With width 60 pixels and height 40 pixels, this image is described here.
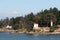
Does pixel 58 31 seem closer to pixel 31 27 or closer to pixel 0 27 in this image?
pixel 31 27

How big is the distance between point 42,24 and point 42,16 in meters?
3.96

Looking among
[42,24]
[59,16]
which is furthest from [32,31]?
[59,16]

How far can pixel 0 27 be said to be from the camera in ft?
512

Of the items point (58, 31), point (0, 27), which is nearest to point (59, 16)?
point (58, 31)

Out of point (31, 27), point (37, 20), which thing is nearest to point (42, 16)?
point (37, 20)

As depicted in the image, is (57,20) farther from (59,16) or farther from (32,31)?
(32,31)

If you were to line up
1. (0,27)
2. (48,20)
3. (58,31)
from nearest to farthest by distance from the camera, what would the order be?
(58,31)
(48,20)
(0,27)

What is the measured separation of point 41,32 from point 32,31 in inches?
155

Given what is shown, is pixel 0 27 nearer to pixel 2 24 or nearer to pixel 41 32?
pixel 2 24

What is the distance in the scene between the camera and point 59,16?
110m

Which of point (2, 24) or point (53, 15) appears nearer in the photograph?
point (53, 15)

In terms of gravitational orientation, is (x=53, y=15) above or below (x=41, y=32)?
above

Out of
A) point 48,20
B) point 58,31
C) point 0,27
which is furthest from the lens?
point 0,27

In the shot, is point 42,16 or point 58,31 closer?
point 58,31
